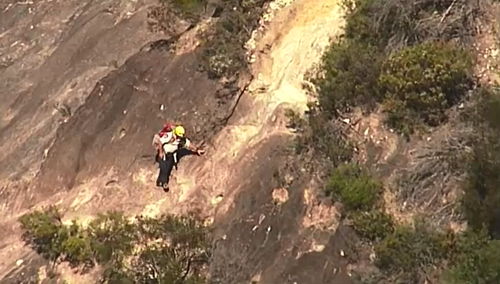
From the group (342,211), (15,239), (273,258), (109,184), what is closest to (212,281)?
(273,258)

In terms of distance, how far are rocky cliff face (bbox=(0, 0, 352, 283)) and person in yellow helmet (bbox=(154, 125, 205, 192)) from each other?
0.58ft

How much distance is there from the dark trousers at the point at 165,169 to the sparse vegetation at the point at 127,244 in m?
0.86

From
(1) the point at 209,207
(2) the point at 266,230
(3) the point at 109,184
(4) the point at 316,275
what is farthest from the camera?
(3) the point at 109,184

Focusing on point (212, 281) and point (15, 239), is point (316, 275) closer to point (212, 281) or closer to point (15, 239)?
point (212, 281)

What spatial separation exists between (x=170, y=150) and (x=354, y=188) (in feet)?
12.2

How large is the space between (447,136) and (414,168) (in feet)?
2.35

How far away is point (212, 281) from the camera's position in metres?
12.7

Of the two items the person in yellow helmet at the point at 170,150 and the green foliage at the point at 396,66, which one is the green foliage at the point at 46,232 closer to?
the person in yellow helmet at the point at 170,150

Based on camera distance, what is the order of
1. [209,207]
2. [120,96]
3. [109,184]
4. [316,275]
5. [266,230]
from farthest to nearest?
1. [120,96]
2. [109,184]
3. [209,207]
4. [266,230]
5. [316,275]

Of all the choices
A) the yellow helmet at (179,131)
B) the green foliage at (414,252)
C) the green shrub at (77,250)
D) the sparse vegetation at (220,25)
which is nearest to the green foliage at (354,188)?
the green foliage at (414,252)

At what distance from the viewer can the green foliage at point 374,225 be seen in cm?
1180

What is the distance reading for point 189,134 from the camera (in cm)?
1490

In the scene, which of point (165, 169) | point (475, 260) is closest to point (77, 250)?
point (165, 169)

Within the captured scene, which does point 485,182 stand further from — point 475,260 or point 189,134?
point 189,134
